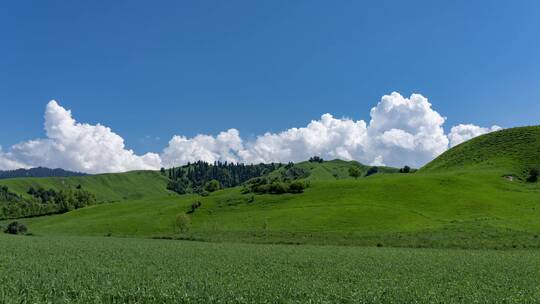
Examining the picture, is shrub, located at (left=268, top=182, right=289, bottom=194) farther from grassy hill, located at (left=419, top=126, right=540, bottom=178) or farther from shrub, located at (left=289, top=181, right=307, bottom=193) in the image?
grassy hill, located at (left=419, top=126, right=540, bottom=178)

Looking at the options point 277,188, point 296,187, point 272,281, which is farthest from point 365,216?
point 272,281

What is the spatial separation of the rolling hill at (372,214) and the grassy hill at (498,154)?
91cm

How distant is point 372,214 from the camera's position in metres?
91.6

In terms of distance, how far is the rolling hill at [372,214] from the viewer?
69.1 meters

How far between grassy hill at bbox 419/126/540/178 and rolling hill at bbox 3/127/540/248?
3.00 ft

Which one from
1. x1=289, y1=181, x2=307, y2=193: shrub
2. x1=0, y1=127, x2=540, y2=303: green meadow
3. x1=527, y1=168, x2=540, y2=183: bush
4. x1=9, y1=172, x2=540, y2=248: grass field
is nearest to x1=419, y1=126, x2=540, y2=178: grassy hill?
x1=0, y1=127, x2=540, y2=303: green meadow

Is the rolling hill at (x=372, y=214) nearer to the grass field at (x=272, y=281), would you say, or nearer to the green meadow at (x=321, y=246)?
the green meadow at (x=321, y=246)

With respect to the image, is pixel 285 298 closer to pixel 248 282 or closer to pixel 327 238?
pixel 248 282

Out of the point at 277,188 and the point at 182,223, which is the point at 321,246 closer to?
the point at 182,223

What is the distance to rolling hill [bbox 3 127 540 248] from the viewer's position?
227ft

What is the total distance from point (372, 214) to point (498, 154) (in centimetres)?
9802

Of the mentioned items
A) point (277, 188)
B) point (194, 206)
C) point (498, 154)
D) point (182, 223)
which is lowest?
point (182, 223)

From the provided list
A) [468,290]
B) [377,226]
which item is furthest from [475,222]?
[468,290]

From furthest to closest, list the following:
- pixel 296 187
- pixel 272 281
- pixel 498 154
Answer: pixel 498 154, pixel 296 187, pixel 272 281
